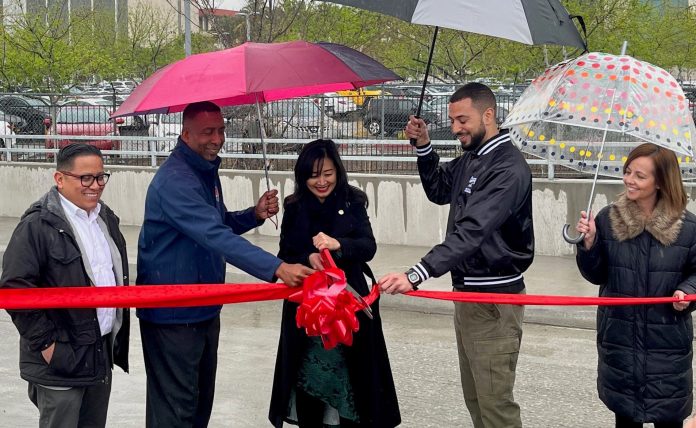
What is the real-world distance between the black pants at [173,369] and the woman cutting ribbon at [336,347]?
457 mm

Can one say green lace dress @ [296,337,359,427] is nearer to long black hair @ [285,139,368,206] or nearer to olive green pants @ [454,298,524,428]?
olive green pants @ [454,298,524,428]

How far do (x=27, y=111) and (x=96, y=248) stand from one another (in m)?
11.7

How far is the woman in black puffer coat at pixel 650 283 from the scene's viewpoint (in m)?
4.32

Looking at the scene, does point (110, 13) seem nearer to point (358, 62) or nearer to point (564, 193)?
point (564, 193)

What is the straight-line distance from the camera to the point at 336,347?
4762 millimetres

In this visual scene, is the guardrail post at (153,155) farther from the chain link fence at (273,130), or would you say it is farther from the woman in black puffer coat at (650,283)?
the woman in black puffer coat at (650,283)

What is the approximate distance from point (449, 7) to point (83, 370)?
87.5 inches

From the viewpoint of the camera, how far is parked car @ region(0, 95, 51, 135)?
595 inches

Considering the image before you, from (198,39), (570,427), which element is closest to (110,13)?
(198,39)

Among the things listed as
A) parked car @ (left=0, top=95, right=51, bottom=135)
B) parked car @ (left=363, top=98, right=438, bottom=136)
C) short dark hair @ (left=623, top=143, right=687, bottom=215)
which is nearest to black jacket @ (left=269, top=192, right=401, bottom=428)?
short dark hair @ (left=623, top=143, right=687, bottom=215)

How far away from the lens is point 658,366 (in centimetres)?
430

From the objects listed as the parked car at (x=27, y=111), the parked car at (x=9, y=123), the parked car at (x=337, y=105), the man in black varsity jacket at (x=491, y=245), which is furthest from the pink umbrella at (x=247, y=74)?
the parked car at (x=9, y=123)

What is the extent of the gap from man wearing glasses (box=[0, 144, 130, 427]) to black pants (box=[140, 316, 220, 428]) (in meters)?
0.28

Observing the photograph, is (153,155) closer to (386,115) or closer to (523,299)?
(386,115)
